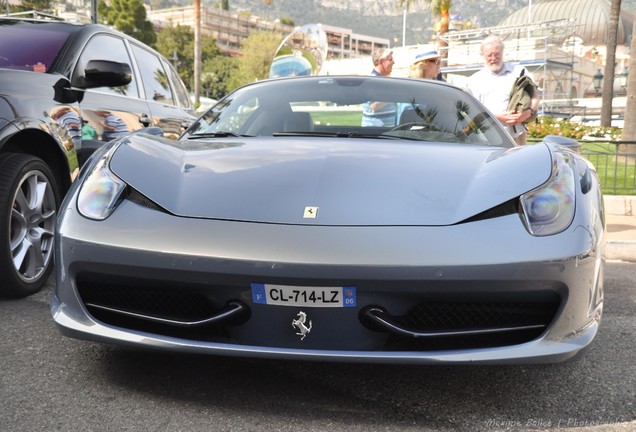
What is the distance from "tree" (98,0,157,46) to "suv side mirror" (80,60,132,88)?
56391mm

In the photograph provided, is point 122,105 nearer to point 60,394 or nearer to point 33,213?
point 33,213

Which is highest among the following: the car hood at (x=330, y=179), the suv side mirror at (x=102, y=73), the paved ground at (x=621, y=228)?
the suv side mirror at (x=102, y=73)

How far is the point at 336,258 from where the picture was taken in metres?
2.11

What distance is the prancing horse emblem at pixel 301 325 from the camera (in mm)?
2156

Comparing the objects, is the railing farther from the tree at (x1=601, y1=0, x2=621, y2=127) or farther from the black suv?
the tree at (x1=601, y1=0, x2=621, y2=127)

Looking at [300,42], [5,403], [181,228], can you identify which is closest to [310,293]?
[181,228]

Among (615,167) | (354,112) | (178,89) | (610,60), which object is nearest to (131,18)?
(610,60)

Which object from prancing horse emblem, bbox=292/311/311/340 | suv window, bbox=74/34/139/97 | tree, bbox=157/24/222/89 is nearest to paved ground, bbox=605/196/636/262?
prancing horse emblem, bbox=292/311/311/340

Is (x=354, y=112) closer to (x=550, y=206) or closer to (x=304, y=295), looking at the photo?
(x=550, y=206)

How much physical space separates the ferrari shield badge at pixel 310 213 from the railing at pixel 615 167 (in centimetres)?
725

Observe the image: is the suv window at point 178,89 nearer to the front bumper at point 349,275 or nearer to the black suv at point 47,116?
the black suv at point 47,116

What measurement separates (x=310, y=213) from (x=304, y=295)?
308mm

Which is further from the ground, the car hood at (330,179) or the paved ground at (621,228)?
the car hood at (330,179)

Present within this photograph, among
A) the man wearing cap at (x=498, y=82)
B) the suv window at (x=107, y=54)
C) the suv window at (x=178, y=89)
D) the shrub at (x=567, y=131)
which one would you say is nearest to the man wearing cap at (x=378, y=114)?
the suv window at (x=107, y=54)
